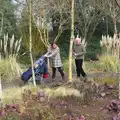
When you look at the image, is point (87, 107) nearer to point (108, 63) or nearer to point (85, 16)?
point (108, 63)

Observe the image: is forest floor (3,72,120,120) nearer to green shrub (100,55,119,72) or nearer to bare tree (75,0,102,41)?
green shrub (100,55,119,72)

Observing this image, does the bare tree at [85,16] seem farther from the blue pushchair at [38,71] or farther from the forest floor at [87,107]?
the forest floor at [87,107]

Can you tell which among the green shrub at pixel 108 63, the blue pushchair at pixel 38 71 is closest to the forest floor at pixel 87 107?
the blue pushchair at pixel 38 71

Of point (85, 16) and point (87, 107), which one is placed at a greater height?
point (85, 16)

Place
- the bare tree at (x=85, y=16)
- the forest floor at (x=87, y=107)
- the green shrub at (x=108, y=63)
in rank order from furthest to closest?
the bare tree at (x=85, y=16), the green shrub at (x=108, y=63), the forest floor at (x=87, y=107)

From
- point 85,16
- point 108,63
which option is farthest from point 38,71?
point 85,16

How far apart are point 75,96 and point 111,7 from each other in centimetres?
1369

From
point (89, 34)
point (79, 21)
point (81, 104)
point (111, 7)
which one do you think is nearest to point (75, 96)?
point (81, 104)

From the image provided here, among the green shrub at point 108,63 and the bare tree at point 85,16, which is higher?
the bare tree at point 85,16

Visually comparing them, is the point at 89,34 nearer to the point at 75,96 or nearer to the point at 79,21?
the point at 79,21

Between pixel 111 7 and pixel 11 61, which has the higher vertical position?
pixel 111 7

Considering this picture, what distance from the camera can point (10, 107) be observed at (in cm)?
705

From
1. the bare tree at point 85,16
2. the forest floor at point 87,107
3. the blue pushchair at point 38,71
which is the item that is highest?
the bare tree at point 85,16

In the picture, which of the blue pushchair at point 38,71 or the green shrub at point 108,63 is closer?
the blue pushchair at point 38,71
